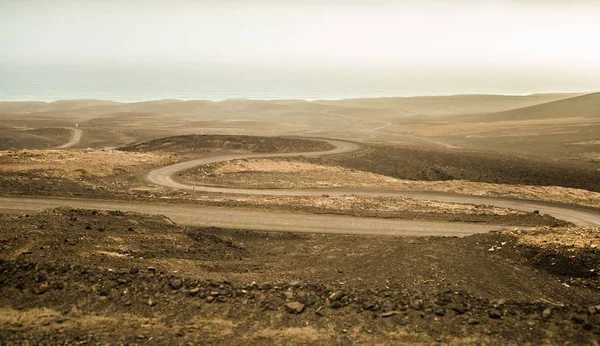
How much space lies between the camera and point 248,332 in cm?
1133

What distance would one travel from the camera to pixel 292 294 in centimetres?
1284

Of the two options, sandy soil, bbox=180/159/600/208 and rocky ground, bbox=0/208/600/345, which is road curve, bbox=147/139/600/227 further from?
rocky ground, bbox=0/208/600/345

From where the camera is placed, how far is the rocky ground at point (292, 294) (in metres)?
11.2

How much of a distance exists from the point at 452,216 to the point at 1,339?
24793mm

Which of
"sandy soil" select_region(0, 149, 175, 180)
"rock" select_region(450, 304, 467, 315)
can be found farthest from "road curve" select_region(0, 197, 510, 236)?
"rock" select_region(450, 304, 467, 315)

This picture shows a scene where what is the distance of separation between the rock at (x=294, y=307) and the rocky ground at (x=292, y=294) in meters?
0.03

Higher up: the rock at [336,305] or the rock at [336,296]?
the rock at [336,296]

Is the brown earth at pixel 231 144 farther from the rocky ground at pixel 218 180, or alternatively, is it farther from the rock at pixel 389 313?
the rock at pixel 389 313

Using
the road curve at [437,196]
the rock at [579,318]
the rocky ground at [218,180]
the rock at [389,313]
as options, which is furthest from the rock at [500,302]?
the road curve at [437,196]

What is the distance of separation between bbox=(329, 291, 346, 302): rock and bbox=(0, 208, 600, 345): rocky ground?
38mm

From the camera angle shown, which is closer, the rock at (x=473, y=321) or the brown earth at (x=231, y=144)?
the rock at (x=473, y=321)

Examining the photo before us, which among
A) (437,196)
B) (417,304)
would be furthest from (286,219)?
(437,196)

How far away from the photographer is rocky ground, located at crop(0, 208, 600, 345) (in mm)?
11203

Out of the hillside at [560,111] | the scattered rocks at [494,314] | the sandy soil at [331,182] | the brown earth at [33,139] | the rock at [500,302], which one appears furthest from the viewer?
the hillside at [560,111]
